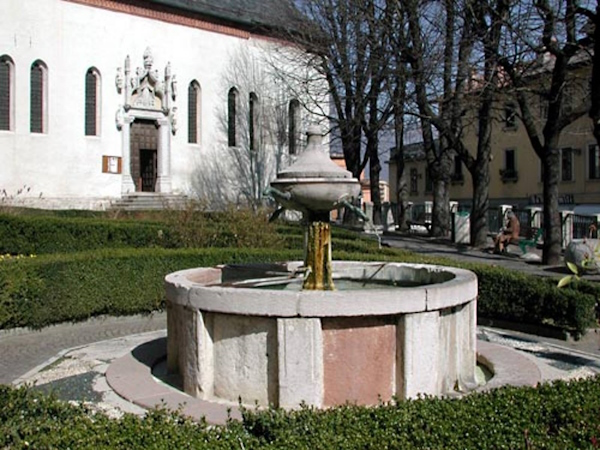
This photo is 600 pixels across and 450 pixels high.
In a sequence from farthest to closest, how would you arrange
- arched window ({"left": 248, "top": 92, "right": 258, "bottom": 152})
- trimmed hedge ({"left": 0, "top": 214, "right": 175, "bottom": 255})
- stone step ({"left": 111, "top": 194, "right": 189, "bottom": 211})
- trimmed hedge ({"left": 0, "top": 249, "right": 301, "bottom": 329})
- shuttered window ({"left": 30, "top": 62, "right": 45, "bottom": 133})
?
arched window ({"left": 248, "top": 92, "right": 258, "bottom": 152}), stone step ({"left": 111, "top": 194, "right": 189, "bottom": 211}), shuttered window ({"left": 30, "top": 62, "right": 45, "bottom": 133}), trimmed hedge ({"left": 0, "top": 214, "right": 175, "bottom": 255}), trimmed hedge ({"left": 0, "top": 249, "right": 301, "bottom": 329})

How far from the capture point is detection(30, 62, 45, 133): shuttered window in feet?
93.5

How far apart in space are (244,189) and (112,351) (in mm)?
27091

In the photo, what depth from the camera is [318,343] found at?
6.56 metres

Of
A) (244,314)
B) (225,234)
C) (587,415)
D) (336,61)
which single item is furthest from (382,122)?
(587,415)

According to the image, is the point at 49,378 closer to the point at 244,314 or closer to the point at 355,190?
the point at 244,314

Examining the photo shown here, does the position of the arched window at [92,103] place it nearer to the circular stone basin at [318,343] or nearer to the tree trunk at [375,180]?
the tree trunk at [375,180]

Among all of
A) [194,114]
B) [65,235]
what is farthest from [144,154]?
[65,235]

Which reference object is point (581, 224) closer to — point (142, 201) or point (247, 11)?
point (142, 201)

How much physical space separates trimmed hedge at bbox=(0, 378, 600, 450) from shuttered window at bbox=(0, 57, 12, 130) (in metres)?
25.4

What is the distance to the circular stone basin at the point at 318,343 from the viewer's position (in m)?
6.55

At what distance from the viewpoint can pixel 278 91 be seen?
37781mm

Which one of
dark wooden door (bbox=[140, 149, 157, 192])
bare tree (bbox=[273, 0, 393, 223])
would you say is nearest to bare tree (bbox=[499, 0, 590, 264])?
bare tree (bbox=[273, 0, 393, 223])

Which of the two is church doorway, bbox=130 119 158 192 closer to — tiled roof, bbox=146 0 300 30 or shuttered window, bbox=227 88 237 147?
shuttered window, bbox=227 88 237 147

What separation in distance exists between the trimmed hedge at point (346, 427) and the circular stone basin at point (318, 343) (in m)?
1.63
